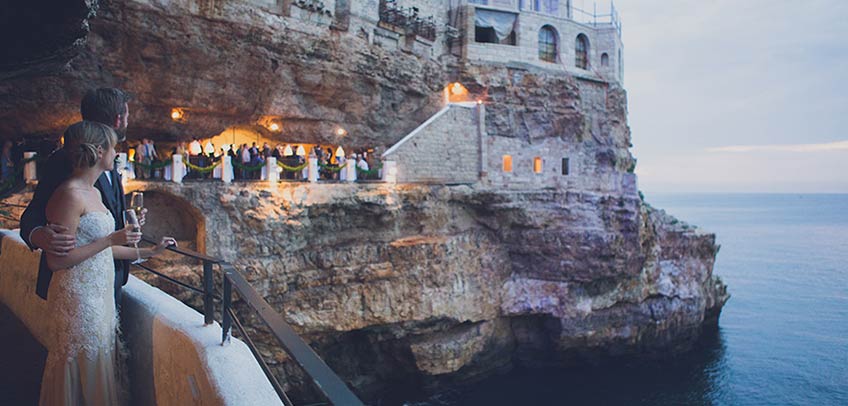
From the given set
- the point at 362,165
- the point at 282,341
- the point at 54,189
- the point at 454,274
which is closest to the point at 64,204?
the point at 54,189

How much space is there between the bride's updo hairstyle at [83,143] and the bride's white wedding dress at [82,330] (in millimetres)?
329

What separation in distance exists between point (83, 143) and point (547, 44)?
2774cm

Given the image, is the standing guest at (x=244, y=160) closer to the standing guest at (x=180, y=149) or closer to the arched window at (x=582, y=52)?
the standing guest at (x=180, y=149)

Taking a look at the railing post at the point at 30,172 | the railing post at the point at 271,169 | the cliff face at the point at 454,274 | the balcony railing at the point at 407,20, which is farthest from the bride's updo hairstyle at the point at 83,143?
the balcony railing at the point at 407,20

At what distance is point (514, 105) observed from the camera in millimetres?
25812

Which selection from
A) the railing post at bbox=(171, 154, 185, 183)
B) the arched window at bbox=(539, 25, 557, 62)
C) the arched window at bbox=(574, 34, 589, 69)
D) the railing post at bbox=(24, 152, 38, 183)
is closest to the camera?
the railing post at bbox=(24, 152, 38, 183)

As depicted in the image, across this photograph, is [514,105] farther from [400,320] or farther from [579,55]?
[400,320]

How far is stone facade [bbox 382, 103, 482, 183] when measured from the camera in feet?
70.8

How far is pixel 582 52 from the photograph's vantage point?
98.7ft

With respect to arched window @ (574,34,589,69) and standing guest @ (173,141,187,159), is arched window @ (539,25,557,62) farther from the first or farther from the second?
standing guest @ (173,141,187,159)

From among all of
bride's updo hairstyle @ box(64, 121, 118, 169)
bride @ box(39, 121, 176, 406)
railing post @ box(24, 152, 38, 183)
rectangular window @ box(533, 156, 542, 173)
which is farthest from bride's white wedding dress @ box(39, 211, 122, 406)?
rectangular window @ box(533, 156, 542, 173)

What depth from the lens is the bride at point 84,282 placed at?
10.5 feet

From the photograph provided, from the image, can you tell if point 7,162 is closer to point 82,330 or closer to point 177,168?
point 177,168

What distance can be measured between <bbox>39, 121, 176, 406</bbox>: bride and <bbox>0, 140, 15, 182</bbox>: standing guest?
1460 cm
